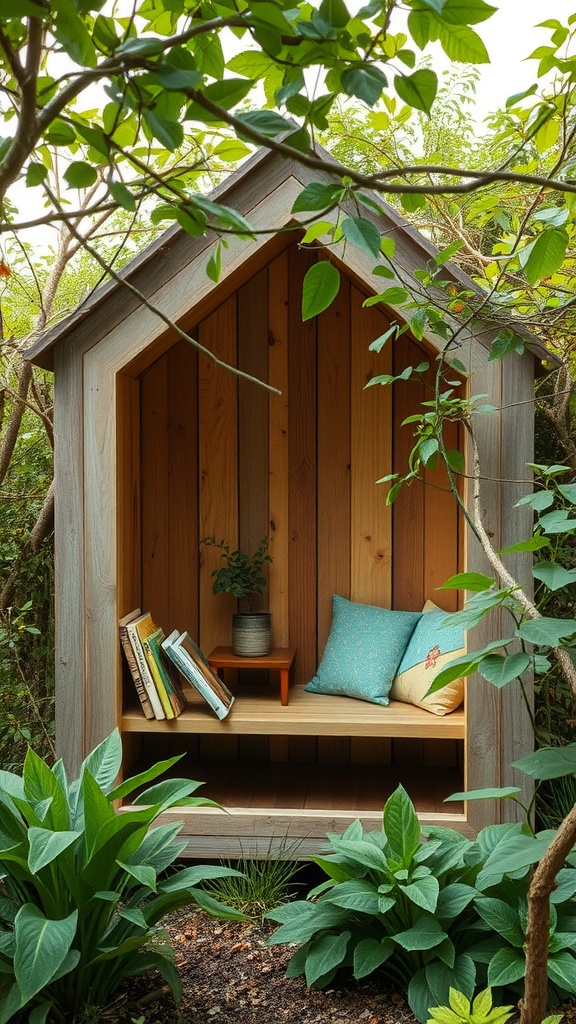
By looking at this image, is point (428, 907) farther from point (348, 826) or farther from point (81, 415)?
point (81, 415)

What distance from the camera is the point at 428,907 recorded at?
1.82 m

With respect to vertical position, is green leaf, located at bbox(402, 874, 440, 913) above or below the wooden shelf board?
below

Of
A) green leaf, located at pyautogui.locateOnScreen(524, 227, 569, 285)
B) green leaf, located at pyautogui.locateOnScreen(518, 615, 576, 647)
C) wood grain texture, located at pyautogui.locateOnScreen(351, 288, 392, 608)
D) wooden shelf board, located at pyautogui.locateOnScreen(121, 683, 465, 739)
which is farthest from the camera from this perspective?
wood grain texture, located at pyautogui.locateOnScreen(351, 288, 392, 608)

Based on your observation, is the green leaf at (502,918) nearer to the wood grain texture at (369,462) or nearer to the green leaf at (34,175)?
the wood grain texture at (369,462)

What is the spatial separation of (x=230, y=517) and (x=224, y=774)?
3.19 ft

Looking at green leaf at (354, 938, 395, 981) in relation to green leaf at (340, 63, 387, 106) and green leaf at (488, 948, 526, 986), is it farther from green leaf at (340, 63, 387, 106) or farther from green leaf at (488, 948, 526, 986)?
green leaf at (340, 63, 387, 106)

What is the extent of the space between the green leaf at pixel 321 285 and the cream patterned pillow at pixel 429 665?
200cm

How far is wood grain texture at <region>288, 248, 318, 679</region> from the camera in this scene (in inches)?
129

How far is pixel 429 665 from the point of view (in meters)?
2.85

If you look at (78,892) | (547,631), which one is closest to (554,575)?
(547,631)

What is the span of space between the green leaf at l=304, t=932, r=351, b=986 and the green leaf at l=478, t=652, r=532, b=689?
0.89 metres

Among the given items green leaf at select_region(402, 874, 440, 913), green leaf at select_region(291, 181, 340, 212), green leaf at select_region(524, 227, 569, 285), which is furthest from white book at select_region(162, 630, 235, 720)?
green leaf at select_region(291, 181, 340, 212)

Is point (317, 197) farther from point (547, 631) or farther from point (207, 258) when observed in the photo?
point (207, 258)

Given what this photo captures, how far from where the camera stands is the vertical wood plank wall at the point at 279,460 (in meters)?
3.25
